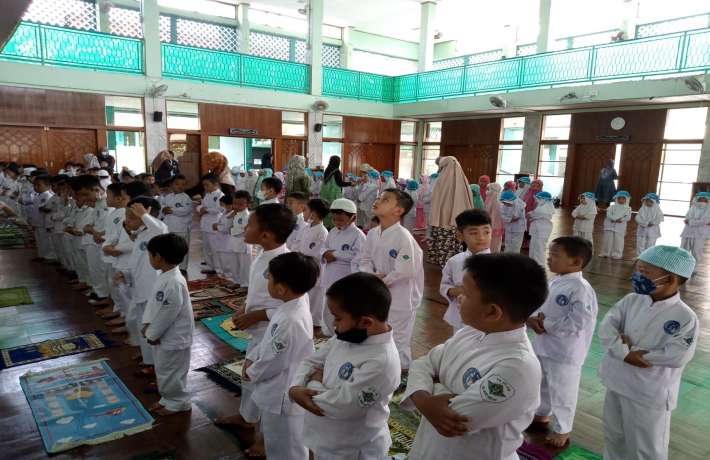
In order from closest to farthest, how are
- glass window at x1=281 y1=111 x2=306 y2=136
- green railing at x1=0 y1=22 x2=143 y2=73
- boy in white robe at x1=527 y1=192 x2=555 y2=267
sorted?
1. boy in white robe at x1=527 y1=192 x2=555 y2=267
2. green railing at x1=0 y1=22 x2=143 y2=73
3. glass window at x1=281 y1=111 x2=306 y2=136

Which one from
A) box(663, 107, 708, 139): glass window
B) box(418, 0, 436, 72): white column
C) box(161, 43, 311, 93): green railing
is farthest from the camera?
box(418, 0, 436, 72): white column

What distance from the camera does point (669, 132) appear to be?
13.7m

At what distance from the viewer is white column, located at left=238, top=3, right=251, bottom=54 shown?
54.9ft

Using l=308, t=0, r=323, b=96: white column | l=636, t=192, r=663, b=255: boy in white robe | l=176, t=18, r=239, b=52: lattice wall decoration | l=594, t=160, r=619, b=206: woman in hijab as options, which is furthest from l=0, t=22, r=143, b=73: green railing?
l=594, t=160, r=619, b=206: woman in hijab

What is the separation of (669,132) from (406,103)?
28.7 feet

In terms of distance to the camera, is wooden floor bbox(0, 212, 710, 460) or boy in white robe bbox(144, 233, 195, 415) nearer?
wooden floor bbox(0, 212, 710, 460)

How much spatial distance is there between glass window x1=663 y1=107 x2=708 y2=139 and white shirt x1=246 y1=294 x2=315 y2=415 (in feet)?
48.6

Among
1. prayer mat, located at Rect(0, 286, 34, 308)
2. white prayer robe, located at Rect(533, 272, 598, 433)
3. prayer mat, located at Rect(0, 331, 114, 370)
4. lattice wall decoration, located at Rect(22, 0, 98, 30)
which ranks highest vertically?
lattice wall decoration, located at Rect(22, 0, 98, 30)

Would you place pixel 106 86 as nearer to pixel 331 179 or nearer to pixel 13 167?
pixel 13 167

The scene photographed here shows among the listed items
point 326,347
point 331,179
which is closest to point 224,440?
point 326,347

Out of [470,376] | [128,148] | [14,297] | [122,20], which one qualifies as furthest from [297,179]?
[122,20]

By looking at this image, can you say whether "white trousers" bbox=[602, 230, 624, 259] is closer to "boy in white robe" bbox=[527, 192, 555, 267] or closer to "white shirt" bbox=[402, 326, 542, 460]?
"boy in white robe" bbox=[527, 192, 555, 267]

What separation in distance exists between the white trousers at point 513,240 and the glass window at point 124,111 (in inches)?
413

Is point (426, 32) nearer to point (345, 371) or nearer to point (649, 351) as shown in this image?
point (649, 351)
